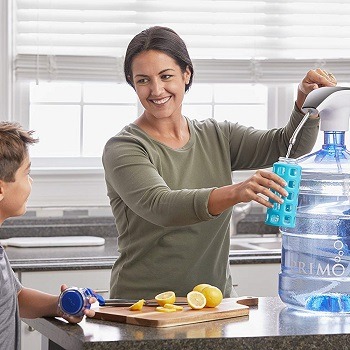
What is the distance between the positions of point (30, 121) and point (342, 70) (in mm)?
1507

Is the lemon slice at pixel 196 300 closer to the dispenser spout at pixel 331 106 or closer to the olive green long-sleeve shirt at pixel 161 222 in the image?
the olive green long-sleeve shirt at pixel 161 222

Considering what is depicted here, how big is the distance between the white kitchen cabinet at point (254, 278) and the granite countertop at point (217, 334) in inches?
59.1

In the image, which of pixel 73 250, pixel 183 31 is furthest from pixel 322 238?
pixel 183 31

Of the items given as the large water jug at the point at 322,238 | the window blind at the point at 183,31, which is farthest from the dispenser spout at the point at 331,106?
the window blind at the point at 183,31

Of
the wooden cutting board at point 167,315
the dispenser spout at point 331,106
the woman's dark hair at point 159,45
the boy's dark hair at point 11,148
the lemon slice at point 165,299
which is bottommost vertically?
the wooden cutting board at point 167,315

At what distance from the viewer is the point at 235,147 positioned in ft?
9.52

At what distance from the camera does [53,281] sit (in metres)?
3.64

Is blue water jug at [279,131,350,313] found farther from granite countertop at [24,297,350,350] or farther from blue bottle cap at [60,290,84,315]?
blue bottle cap at [60,290,84,315]

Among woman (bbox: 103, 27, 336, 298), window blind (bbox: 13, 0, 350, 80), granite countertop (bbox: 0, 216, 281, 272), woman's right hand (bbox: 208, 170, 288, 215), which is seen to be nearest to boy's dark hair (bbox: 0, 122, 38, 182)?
woman (bbox: 103, 27, 336, 298)

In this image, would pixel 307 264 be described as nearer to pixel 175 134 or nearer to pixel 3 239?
pixel 175 134

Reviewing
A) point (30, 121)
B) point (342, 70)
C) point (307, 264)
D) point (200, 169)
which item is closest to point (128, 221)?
point (200, 169)

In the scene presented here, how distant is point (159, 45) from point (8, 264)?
76cm

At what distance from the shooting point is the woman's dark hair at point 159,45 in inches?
107

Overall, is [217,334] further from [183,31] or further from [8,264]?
[183,31]
